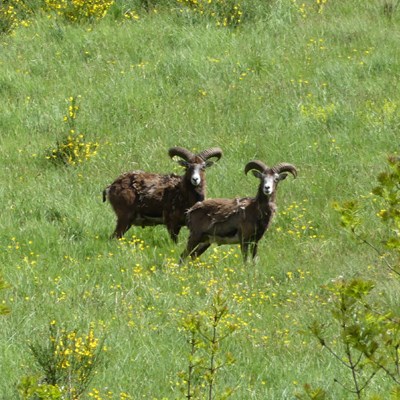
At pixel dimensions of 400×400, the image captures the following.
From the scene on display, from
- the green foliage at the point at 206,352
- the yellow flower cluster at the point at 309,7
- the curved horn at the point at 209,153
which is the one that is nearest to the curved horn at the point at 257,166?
the curved horn at the point at 209,153

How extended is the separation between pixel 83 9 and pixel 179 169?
21.1 ft

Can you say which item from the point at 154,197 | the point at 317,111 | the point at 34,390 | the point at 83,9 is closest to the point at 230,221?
the point at 154,197

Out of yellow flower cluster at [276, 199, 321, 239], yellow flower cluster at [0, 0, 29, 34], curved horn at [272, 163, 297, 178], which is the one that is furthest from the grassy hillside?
curved horn at [272, 163, 297, 178]

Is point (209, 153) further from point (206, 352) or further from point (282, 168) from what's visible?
point (206, 352)

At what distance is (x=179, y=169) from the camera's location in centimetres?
1847

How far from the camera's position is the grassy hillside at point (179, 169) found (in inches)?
A: 453

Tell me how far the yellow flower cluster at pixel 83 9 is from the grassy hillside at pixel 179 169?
166mm

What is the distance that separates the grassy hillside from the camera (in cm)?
1150

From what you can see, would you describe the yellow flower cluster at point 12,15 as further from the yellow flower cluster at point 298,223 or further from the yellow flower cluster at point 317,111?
the yellow flower cluster at point 298,223

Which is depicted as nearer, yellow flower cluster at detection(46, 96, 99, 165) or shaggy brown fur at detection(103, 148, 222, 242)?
shaggy brown fur at detection(103, 148, 222, 242)

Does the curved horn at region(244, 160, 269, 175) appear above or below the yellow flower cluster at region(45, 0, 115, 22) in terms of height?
above

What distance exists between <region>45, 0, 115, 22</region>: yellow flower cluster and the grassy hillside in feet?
0.55

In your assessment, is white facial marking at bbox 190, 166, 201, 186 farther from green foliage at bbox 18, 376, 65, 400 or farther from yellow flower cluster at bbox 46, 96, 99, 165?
green foliage at bbox 18, 376, 65, 400

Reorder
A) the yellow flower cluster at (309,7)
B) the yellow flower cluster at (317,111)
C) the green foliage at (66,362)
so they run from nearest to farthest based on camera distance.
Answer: the green foliage at (66,362) → the yellow flower cluster at (317,111) → the yellow flower cluster at (309,7)
